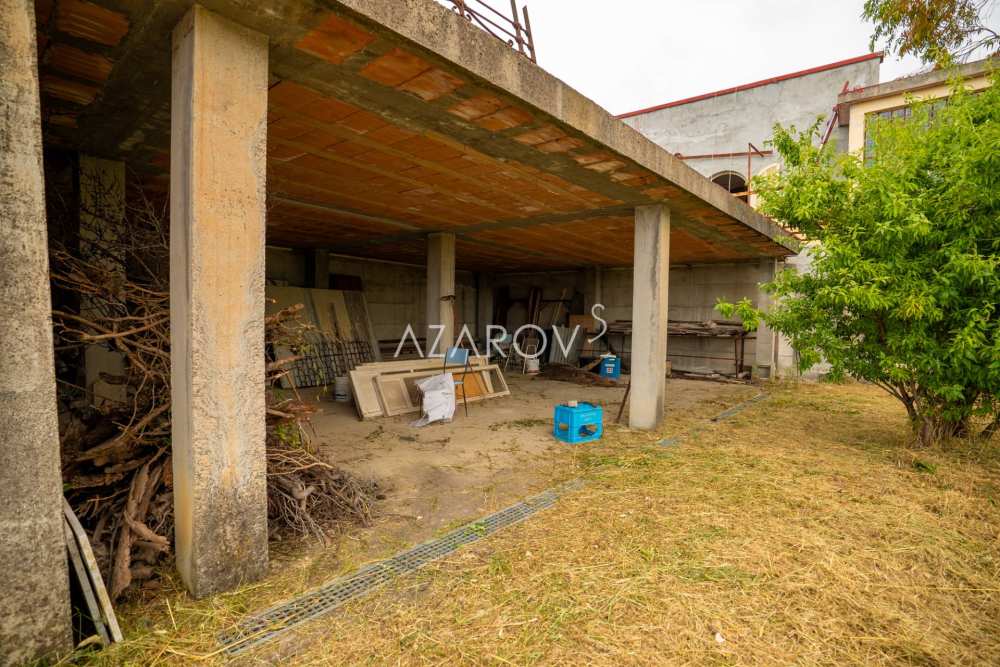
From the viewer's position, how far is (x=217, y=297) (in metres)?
2.25

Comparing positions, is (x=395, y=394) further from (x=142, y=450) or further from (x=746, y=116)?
(x=746, y=116)

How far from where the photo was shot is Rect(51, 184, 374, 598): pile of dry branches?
2525mm

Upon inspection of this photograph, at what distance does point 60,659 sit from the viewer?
1862 millimetres

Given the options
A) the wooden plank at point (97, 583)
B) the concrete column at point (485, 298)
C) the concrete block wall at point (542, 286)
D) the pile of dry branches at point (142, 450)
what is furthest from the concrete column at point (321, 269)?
the wooden plank at point (97, 583)

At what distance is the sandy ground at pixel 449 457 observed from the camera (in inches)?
139

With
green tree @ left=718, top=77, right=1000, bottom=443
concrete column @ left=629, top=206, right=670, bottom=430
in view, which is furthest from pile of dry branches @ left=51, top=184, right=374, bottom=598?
green tree @ left=718, top=77, right=1000, bottom=443

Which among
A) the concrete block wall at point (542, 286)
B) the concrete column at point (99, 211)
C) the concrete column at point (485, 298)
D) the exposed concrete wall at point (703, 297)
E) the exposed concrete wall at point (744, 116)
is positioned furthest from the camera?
the concrete column at point (485, 298)

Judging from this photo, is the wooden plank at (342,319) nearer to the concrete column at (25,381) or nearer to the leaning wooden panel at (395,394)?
the leaning wooden panel at (395,394)

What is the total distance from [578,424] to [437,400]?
6.44 feet

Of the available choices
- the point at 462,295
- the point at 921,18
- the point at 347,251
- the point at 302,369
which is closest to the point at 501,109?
the point at 302,369

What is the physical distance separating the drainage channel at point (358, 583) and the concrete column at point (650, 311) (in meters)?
2.62

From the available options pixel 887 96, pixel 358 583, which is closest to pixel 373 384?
pixel 358 583

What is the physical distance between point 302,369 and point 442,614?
304 inches

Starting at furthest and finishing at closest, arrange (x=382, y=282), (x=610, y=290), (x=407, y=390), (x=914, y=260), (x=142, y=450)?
1. (x=610, y=290)
2. (x=382, y=282)
3. (x=407, y=390)
4. (x=914, y=260)
5. (x=142, y=450)
